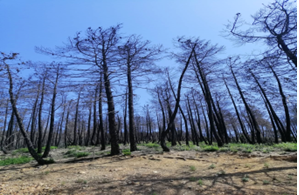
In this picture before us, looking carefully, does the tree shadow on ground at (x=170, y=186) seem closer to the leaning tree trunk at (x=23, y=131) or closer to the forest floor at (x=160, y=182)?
the forest floor at (x=160, y=182)

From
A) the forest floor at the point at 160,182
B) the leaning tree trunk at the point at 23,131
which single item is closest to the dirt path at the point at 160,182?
the forest floor at the point at 160,182

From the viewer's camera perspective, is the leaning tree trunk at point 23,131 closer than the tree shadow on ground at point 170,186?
No

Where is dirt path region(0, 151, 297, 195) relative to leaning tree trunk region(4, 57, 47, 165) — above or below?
below

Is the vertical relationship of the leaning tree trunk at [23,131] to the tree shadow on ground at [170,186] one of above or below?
above

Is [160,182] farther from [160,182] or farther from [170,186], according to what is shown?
[170,186]

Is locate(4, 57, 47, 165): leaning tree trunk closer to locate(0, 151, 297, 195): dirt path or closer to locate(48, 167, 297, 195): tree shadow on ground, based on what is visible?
locate(0, 151, 297, 195): dirt path

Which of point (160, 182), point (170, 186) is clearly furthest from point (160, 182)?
point (170, 186)

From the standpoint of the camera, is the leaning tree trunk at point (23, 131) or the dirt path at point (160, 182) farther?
the leaning tree trunk at point (23, 131)

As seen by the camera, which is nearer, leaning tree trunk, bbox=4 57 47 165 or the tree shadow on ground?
the tree shadow on ground

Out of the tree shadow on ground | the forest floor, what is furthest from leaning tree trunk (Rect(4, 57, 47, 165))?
the tree shadow on ground

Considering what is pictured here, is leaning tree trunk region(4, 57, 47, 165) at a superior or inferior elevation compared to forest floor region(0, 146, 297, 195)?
superior

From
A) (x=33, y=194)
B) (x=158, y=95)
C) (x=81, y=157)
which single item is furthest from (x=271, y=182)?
(x=158, y=95)

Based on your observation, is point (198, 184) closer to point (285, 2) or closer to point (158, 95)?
point (285, 2)

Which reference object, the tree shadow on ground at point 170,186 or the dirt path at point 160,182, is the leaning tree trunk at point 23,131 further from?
the tree shadow on ground at point 170,186
